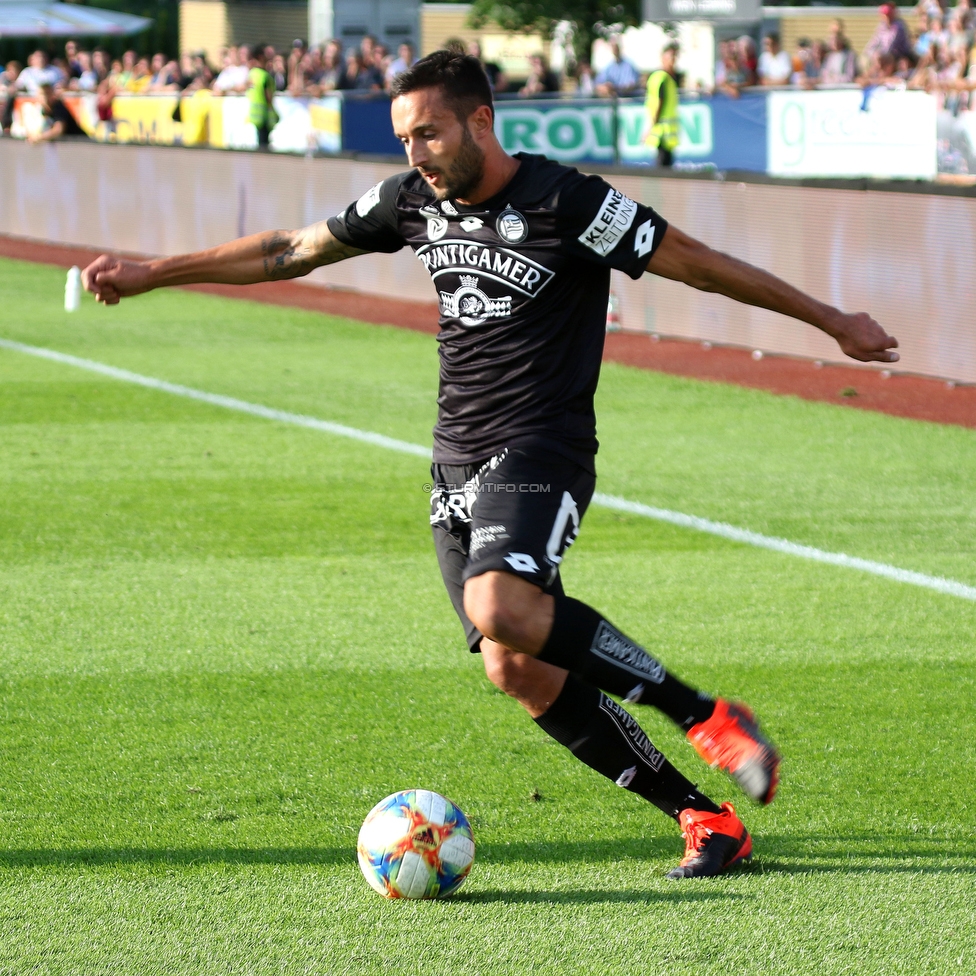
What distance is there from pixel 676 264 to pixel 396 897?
1.86 m

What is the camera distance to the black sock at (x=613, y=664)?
4.16 meters

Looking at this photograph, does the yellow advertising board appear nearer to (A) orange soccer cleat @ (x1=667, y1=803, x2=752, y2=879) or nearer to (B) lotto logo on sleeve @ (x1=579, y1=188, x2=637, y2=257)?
(B) lotto logo on sleeve @ (x1=579, y1=188, x2=637, y2=257)

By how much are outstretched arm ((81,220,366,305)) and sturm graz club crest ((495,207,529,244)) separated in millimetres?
634

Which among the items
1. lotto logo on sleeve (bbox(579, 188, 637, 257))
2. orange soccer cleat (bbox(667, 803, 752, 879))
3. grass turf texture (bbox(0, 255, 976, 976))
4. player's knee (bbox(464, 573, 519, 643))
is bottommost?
grass turf texture (bbox(0, 255, 976, 976))

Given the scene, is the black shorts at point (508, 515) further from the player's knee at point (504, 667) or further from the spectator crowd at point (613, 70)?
the spectator crowd at point (613, 70)

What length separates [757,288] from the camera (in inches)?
172

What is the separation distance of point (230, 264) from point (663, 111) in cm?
1875

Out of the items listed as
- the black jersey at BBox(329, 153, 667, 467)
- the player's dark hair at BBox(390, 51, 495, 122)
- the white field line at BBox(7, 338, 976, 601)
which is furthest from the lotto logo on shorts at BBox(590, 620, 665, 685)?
the white field line at BBox(7, 338, 976, 601)

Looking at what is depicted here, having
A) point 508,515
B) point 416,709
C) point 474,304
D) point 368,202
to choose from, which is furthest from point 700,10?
point 508,515

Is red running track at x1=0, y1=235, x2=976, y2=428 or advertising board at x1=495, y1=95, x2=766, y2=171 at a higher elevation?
advertising board at x1=495, y1=95, x2=766, y2=171

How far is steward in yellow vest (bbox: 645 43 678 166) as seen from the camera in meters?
22.8

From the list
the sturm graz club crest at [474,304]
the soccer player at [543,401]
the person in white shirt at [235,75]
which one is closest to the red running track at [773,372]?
the soccer player at [543,401]

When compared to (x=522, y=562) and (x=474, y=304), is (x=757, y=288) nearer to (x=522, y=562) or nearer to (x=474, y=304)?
(x=474, y=304)

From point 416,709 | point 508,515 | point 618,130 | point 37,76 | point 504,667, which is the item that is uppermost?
point 37,76
